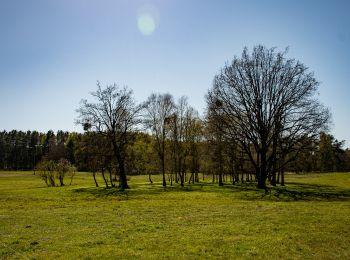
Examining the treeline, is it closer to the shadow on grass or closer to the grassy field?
the shadow on grass

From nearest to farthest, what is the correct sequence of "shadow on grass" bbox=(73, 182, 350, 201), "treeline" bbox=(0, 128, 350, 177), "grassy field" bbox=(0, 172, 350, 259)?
"grassy field" bbox=(0, 172, 350, 259)
"shadow on grass" bbox=(73, 182, 350, 201)
"treeline" bbox=(0, 128, 350, 177)

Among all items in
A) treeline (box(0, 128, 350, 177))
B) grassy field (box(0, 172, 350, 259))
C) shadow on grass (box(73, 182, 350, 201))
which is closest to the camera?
grassy field (box(0, 172, 350, 259))

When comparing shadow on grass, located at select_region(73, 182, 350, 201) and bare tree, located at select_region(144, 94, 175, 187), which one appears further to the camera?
bare tree, located at select_region(144, 94, 175, 187)

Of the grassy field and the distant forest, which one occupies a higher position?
the distant forest

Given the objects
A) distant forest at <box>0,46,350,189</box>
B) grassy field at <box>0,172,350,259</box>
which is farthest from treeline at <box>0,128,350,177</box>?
grassy field at <box>0,172,350,259</box>

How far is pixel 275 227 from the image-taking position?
1659cm

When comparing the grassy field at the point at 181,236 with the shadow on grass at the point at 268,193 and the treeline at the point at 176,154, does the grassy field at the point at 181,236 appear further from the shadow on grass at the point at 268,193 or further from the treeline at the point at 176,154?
the treeline at the point at 176,154

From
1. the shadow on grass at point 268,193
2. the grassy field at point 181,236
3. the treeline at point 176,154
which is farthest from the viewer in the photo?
the treeline at point 176,154

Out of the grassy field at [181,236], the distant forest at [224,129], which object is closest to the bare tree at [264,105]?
the distant forest at [224,129]

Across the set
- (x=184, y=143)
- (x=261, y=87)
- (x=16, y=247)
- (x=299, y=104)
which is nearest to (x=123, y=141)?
(x=184, y=143)

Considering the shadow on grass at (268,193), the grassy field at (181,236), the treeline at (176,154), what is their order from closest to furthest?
the grassy field at (181,236)
the shadow on grass at (268,193)
the treeline at (176,154)

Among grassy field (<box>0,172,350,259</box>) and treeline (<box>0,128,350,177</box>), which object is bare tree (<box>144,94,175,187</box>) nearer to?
treeline (<box>0,128,350,177</box>)

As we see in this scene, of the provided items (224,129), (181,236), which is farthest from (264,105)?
(181,236)

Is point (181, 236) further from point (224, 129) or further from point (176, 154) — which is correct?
point (176, 154)
